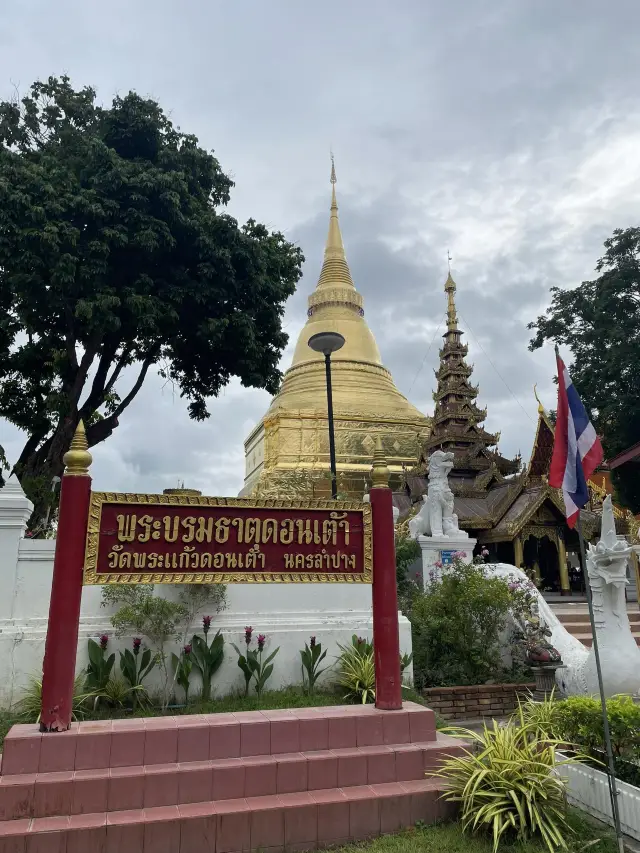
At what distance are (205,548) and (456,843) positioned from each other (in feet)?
9.27

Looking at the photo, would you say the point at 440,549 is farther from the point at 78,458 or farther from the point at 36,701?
the point at 78,458

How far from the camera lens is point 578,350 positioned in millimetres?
23578

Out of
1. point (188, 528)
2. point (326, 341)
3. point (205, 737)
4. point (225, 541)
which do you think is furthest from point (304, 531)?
point (326, 341)

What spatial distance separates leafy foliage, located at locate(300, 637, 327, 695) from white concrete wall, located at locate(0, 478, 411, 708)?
0.31 feet

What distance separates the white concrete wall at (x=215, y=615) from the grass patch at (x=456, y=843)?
3112 mm

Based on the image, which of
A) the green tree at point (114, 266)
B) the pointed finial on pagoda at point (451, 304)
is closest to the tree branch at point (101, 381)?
the green tree at point (114, 266)

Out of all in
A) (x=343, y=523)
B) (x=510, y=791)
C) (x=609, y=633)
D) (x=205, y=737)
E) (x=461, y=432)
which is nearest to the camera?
(x=510, y=791)

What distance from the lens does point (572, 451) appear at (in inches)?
192

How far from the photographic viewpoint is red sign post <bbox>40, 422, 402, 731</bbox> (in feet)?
15.7

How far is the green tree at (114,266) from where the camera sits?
10406mm

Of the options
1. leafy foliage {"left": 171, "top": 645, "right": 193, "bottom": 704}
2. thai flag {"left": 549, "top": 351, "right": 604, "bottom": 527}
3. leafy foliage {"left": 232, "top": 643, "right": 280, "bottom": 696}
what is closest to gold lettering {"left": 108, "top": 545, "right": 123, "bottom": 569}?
leafy foliage {"left": 171, "top": 645, "right": 193, "bottom": 704}

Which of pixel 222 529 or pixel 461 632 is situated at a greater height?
pixel 222 529

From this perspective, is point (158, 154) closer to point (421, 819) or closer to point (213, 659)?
point (213, 659)

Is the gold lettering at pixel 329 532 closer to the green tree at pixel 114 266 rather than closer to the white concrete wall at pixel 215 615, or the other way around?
the white concrete wall at pixel 215 615
